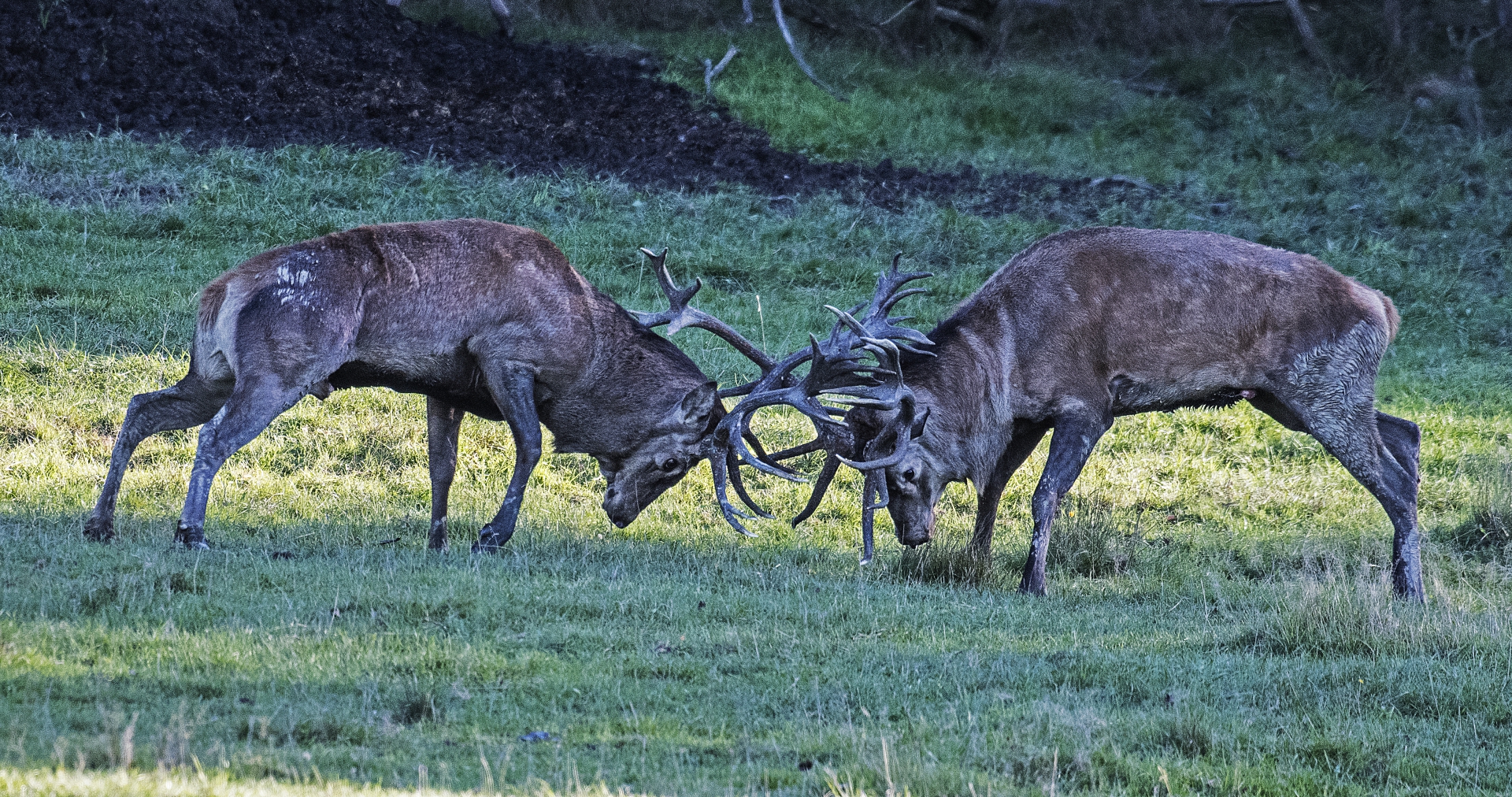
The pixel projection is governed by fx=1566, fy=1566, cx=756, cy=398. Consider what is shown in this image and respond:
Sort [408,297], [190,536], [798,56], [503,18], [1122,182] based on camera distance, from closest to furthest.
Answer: [190,536]
[408,297]
[1122,182]
[503,18]
[798,56]

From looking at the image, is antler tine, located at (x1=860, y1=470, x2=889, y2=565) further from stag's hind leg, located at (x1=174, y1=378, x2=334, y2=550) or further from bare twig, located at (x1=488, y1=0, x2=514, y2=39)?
bare twig, located at (x1=488, y1=0, x2=514, y2=39)

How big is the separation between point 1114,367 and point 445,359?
4065 mm

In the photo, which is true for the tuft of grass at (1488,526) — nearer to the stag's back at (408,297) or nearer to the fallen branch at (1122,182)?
the stag's back at (408,297)

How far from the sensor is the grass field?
5539 mm

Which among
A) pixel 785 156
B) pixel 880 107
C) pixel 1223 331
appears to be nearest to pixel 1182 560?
pixel 1223 331

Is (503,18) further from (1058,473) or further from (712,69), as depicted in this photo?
(1058,473)

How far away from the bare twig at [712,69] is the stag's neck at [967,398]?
12042mm

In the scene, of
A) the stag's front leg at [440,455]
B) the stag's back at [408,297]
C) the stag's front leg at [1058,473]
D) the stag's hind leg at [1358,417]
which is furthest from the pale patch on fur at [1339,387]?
the stag's front leg at [440,455]

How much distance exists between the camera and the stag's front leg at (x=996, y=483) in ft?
32.6

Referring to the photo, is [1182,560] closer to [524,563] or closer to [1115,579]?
[1115,579]

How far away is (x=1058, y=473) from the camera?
9484 mm

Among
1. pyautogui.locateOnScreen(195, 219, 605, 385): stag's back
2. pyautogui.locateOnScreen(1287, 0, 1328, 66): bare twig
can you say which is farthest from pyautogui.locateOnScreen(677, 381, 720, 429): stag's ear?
pyautogui.locateOnScreen(1287, 0, 1328, 66): bare twig

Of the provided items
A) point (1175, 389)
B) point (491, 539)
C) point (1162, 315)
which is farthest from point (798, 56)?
point (491, 539)

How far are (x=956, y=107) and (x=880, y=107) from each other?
1.13 meters
